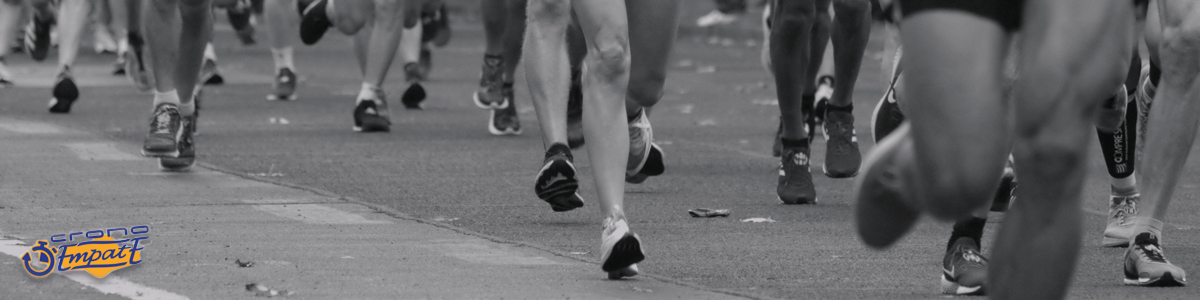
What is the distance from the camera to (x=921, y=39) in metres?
3.41

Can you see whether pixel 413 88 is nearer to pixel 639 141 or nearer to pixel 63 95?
pixel 63 95

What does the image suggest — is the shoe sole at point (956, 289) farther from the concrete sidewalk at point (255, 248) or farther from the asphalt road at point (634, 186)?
the concrete sidewalk at point (255, 248)

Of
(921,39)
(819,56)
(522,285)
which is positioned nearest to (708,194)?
(819,56)

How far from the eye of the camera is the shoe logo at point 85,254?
5.06 meters

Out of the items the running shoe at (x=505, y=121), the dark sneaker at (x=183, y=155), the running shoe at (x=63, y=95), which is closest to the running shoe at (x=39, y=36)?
the running shoe at (x=63, y=95)

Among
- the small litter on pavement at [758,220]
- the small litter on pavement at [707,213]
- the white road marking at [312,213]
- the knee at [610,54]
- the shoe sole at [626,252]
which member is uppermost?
the knee at [610,54]

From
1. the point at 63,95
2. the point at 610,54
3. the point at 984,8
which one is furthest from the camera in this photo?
the point at 63,95

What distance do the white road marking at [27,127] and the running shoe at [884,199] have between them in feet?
22.2

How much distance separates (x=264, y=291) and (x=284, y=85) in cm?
796

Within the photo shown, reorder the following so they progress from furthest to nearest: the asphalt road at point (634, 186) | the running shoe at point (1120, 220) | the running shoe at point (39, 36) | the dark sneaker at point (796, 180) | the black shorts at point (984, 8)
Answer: the running shoe at point (39, 36), the dark sneaker at point (796, 180), the running shoe at point (1120, 220), the asphalt road at point (634, 186), the black shorts at point (984, 8)

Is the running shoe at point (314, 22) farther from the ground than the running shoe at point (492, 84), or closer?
farther from the ground

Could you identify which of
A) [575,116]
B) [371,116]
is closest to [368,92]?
[371,116]

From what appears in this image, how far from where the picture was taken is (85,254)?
207 inches

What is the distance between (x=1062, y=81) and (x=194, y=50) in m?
→ 5.29
